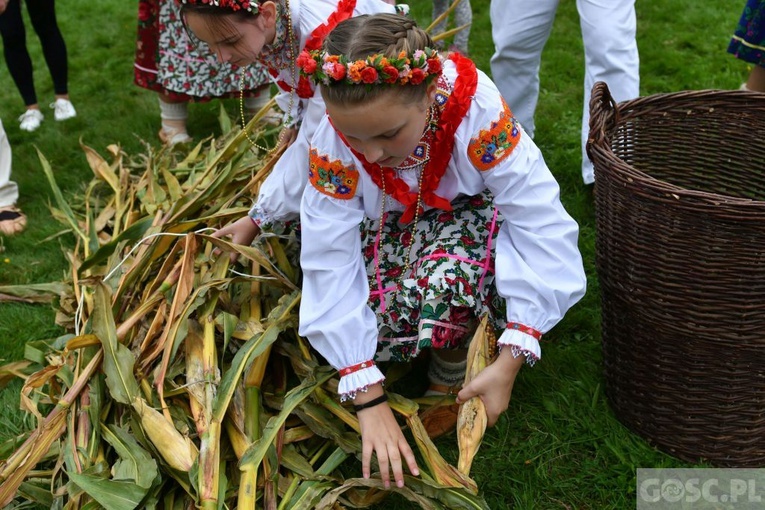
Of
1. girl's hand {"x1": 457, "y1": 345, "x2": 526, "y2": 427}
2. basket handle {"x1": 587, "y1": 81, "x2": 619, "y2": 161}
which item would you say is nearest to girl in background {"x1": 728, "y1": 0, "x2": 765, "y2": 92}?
basket handle {"x1": 587, "y1": 81, "x2": 619, "y2": 161}

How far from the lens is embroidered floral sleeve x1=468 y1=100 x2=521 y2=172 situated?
1.84 metres

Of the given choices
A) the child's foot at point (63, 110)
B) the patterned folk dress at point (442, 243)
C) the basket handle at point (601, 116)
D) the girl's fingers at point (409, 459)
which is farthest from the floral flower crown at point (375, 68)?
the child's foot at point (63, 110)

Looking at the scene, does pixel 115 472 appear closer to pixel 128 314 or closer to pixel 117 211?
pixel 128 314

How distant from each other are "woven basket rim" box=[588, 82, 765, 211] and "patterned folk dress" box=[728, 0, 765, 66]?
110 cm

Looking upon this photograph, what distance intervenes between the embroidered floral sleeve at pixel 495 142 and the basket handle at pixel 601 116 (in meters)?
0.20

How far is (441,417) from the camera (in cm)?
208

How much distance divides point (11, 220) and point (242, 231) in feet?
5.42

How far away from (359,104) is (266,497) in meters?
0.98

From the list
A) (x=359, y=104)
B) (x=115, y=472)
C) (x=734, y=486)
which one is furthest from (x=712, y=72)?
(x=115, y=472)

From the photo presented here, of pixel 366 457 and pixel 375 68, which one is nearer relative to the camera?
pixel 375 68

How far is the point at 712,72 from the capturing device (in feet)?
Answer: 13.1

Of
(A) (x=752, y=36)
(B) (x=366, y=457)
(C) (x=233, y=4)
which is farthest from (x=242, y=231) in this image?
(A) (x=752, y=36)

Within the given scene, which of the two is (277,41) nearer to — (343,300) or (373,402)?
(343,300)

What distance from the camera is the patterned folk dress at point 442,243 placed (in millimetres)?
1829
